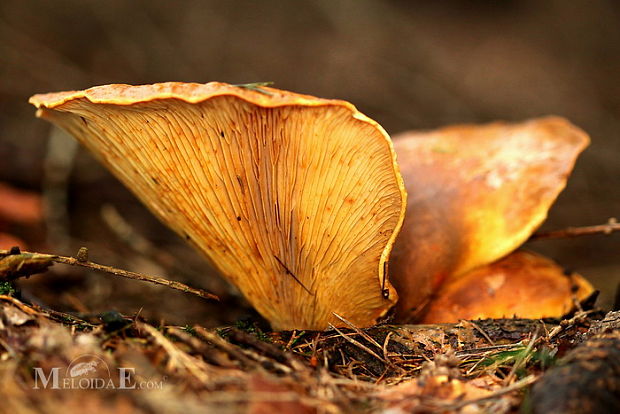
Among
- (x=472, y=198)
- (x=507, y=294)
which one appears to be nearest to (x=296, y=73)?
(x=472, y=198)

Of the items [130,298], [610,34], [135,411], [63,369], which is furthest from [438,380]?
[610,34]

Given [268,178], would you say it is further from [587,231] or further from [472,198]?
[587,231]

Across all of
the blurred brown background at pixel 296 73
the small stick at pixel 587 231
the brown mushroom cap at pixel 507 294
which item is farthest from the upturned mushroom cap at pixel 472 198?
the blurred brown background at pixel 296 73

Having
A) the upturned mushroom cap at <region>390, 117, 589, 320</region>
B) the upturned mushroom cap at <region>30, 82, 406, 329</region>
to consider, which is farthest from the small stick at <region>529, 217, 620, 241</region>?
the upturned mushroom cap at <region>30, 82, 406, 329</region>

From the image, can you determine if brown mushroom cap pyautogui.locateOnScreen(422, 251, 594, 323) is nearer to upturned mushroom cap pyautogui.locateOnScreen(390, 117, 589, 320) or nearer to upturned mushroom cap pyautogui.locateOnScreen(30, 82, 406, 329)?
upturned mushroom cap pyautogui.locateOnScreen(390, 117, 589, 320)

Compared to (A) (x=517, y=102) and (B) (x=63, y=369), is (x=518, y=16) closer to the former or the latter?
(A) (x=517, y=102)

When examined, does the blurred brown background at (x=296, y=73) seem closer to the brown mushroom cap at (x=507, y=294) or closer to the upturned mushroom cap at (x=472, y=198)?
the brown mushroom cap at (x=507, y=294)
